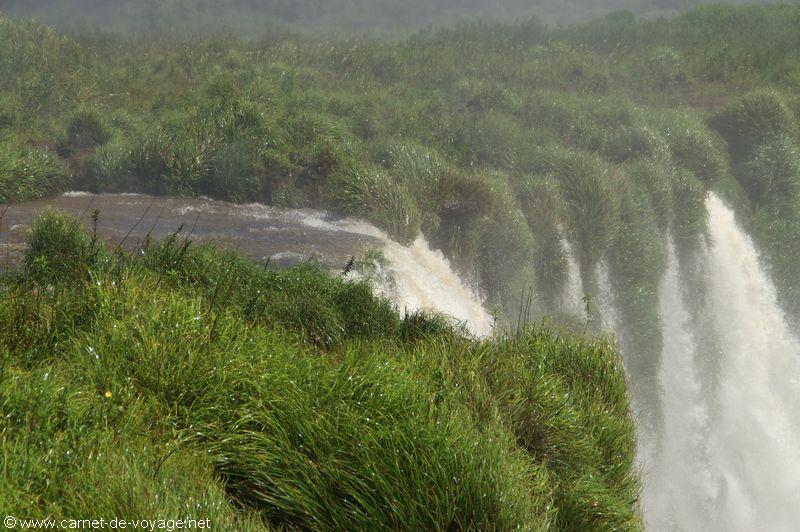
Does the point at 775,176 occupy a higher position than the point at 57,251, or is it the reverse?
the point at 57,251

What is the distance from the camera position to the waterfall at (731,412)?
53.7ft

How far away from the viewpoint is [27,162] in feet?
49.1

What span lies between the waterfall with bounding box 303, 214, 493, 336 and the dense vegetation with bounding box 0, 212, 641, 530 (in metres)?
4.65

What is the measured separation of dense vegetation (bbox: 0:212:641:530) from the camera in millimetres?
3961

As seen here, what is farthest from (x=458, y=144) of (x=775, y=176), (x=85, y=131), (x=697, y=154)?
(x=775, y=176)

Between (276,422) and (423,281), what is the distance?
824 centimetres

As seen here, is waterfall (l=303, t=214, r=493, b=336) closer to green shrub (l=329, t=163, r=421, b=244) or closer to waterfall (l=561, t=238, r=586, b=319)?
green shrub (l=329, t=163, r=421, b=244)

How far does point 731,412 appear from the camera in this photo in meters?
18.2

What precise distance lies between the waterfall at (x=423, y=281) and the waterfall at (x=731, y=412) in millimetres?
5798

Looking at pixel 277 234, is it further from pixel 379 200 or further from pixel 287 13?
pixel 287 13

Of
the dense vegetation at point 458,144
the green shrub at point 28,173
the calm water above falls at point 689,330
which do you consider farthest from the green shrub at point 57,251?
the green shrub at point 28,173

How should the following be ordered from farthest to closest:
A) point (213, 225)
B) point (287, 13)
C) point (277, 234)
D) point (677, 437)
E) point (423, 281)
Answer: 1. point (287, 13)
2. point (677, 437)
3. point (213, 225)
4. point (277, 234)
5. point (423, 281)

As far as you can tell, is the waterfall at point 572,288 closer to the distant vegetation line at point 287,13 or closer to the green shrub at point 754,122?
the green shrub at point 754,122

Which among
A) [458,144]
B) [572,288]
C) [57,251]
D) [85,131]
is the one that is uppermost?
[57,251]
